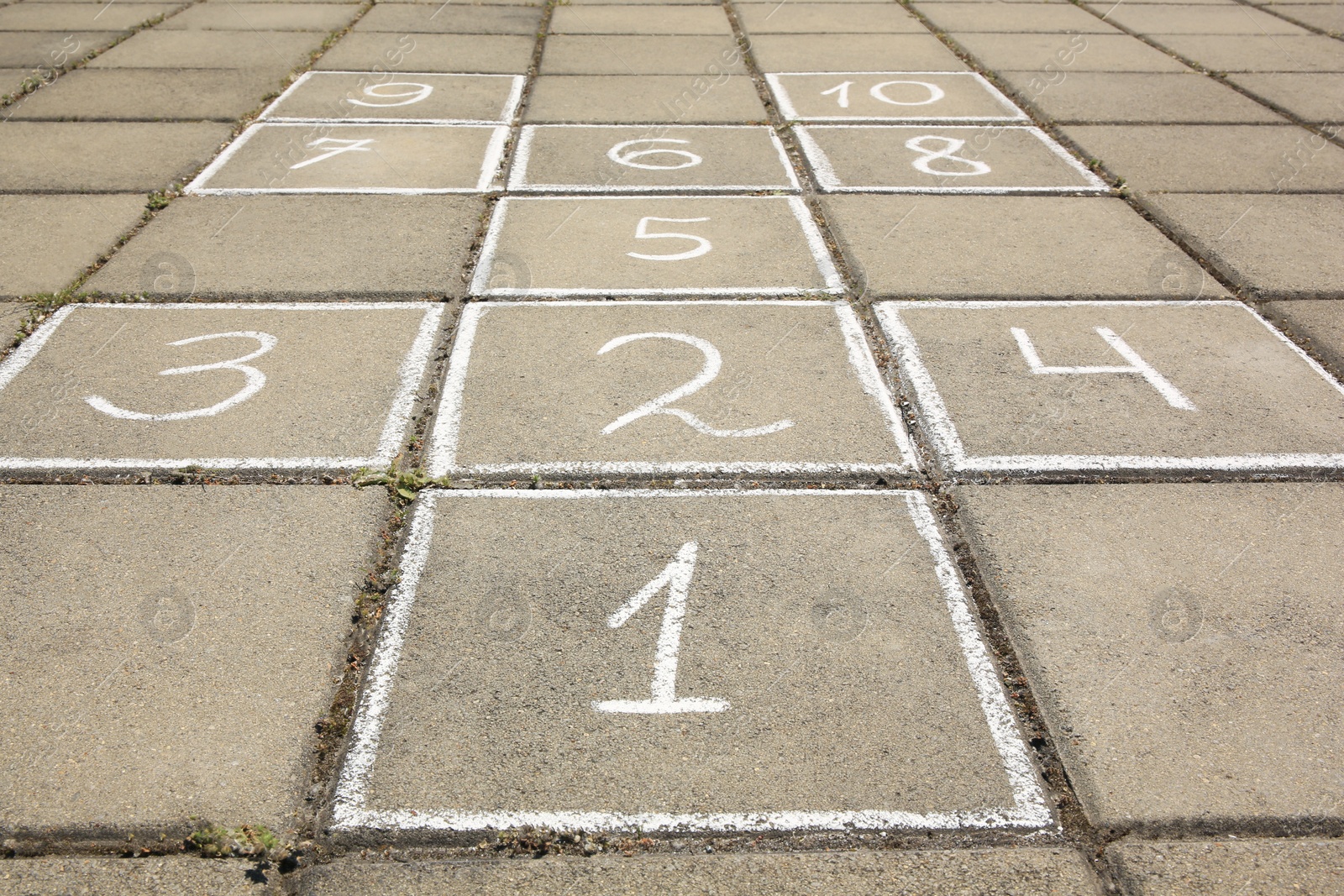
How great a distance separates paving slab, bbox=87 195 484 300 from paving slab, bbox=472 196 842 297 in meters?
0.29

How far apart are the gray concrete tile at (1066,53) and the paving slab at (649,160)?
11.0ft

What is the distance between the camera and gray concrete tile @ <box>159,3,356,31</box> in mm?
10141

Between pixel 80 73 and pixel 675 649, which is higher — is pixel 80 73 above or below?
above

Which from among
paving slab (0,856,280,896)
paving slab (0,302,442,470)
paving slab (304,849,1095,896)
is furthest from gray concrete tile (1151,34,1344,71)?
paving slab (0,856,280,896)

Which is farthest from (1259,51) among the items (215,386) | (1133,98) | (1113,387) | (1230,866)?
(215,386)

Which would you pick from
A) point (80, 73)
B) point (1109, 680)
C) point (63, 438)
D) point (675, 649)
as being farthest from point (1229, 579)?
point (80, 73)

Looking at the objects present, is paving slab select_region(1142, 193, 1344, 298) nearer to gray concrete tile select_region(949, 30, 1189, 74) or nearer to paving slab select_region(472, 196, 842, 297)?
paving slab select_region(472, 196, 842, 297)

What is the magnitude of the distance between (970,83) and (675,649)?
737cm

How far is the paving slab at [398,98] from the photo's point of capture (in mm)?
7730

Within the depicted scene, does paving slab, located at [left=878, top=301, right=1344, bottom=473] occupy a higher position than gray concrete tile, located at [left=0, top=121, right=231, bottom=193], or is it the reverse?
gray concrete tile, located at [left=0, top=121, right=231, bottom=193]

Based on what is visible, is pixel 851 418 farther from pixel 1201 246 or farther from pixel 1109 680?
Answer: pixel 1201 246

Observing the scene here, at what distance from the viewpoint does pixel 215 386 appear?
4285mm

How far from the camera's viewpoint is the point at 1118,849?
249cm

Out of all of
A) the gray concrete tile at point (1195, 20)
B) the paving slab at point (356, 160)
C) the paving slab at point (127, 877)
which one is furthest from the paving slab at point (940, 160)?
the paving slab at point (127, 877)
